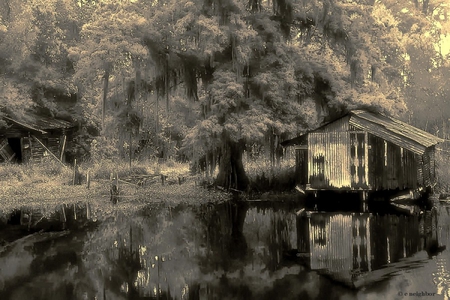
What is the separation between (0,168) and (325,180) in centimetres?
2208

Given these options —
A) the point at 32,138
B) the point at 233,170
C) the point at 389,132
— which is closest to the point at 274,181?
the point at 233,170

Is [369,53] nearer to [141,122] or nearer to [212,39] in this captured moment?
[212,39]

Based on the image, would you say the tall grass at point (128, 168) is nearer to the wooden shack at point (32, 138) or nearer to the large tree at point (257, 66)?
the wooden shack at point (32, 138)

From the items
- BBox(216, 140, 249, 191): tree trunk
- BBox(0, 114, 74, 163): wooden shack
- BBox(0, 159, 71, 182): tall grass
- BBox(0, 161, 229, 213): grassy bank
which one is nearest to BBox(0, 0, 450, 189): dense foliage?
BBox(216, 140, 249, 191): tree trunk

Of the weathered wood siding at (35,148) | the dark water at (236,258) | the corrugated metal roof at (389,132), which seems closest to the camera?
the dark water at (236,258)

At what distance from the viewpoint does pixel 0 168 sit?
44.5m

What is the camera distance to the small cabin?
108ft

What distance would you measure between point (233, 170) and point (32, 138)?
20.6m

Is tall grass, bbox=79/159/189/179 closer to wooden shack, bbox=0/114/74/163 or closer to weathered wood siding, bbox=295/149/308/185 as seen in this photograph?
wooden shack, bbox=0/114/74/163

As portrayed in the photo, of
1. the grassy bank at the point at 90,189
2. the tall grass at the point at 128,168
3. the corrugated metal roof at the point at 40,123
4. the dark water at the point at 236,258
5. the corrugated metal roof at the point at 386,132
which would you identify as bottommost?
the dark water at the point at 236,258

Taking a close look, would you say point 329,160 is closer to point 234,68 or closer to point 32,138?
point 234,68

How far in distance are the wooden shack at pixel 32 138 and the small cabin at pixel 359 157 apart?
916 inches

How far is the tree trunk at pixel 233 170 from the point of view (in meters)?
37.6

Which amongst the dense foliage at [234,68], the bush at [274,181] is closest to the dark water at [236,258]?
the dense foliage at [234,68]
